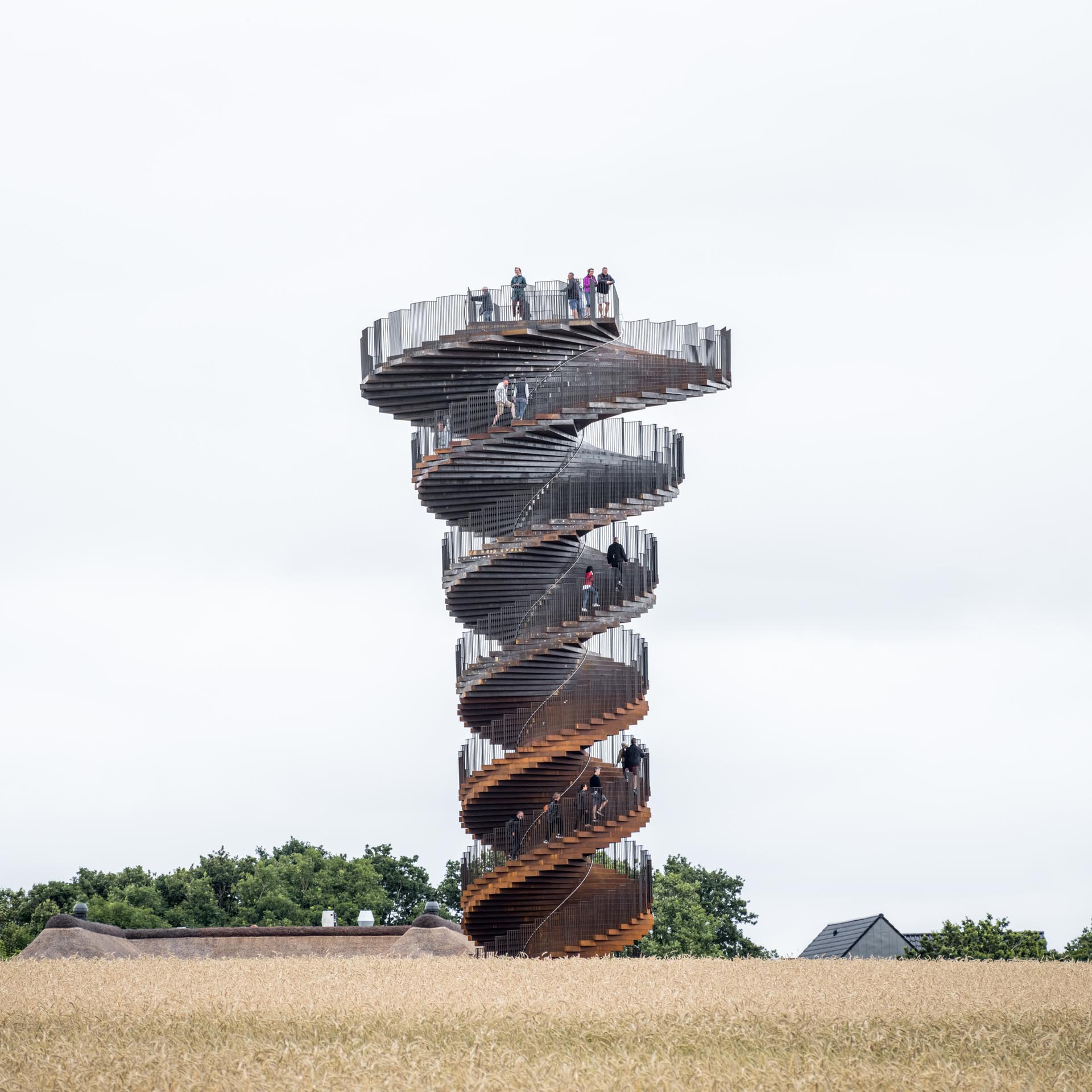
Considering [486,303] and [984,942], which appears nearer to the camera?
[486,303]

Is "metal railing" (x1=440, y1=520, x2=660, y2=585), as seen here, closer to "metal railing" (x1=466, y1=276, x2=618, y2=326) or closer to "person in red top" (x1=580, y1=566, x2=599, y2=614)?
"person in red top" (x1=580, y1=566, x2=599, y2=614)

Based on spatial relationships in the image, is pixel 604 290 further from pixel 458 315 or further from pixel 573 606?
pixel 573 606

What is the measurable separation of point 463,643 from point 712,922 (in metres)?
23.1

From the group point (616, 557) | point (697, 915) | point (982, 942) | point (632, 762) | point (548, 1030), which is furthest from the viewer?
point (697, 915)

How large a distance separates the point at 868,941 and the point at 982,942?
18.6 ft

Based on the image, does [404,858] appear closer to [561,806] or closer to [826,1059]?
[561,806]

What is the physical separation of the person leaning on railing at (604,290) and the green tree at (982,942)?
18101 millimetres

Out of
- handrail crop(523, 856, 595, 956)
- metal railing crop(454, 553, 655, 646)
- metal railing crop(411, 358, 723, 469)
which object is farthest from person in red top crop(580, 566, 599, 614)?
handrail crop(523, 856, 595, 956)

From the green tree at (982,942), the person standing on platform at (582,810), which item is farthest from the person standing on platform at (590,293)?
the green tree at (982,942)

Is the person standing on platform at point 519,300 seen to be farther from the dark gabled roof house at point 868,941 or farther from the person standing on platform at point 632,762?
the dark gabled roof house at point 868,941

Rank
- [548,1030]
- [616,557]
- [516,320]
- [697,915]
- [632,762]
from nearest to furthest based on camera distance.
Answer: [548,1030] < [516,320] < [632,762] < [616,557] < [697,915]

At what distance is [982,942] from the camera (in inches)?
1658

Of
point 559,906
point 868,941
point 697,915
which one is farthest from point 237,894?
point 559,906

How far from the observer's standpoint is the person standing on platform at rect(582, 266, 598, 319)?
31.1 metres
